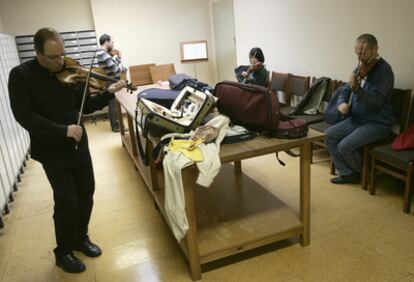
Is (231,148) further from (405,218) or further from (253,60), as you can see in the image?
(253,60)

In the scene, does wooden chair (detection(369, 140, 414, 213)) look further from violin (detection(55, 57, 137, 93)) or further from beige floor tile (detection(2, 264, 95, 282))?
beige floor tile (detection(2, 264, 95, 282))

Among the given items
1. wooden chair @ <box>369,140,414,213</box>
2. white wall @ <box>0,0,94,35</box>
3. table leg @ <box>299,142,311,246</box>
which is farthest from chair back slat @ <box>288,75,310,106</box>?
white wall @ <box>0,0,94,35</box>

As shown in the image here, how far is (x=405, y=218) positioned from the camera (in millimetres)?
2400

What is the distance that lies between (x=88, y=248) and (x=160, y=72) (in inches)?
167

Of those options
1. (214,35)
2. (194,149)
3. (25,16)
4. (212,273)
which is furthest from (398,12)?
(25,16)

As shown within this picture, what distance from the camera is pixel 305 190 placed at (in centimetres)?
206

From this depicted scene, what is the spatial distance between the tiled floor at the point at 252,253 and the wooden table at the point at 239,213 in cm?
14

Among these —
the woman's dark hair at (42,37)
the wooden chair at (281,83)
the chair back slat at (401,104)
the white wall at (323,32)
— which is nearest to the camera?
the woman's dark hair at (42,37)

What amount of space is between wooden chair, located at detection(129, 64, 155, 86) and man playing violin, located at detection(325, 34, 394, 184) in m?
3.81

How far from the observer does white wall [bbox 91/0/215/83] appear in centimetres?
599

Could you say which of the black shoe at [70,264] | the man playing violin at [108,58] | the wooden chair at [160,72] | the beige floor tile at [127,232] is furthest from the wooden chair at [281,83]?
the black shoe at [70,264]

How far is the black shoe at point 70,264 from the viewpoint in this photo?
2.11m

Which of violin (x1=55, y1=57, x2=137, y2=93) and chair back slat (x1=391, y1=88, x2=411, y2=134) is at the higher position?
violin (x1=55, y1=57, x2=137, y2=93)

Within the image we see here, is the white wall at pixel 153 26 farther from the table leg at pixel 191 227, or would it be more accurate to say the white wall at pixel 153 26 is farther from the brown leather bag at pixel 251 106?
the table leg at pixel 191 227
